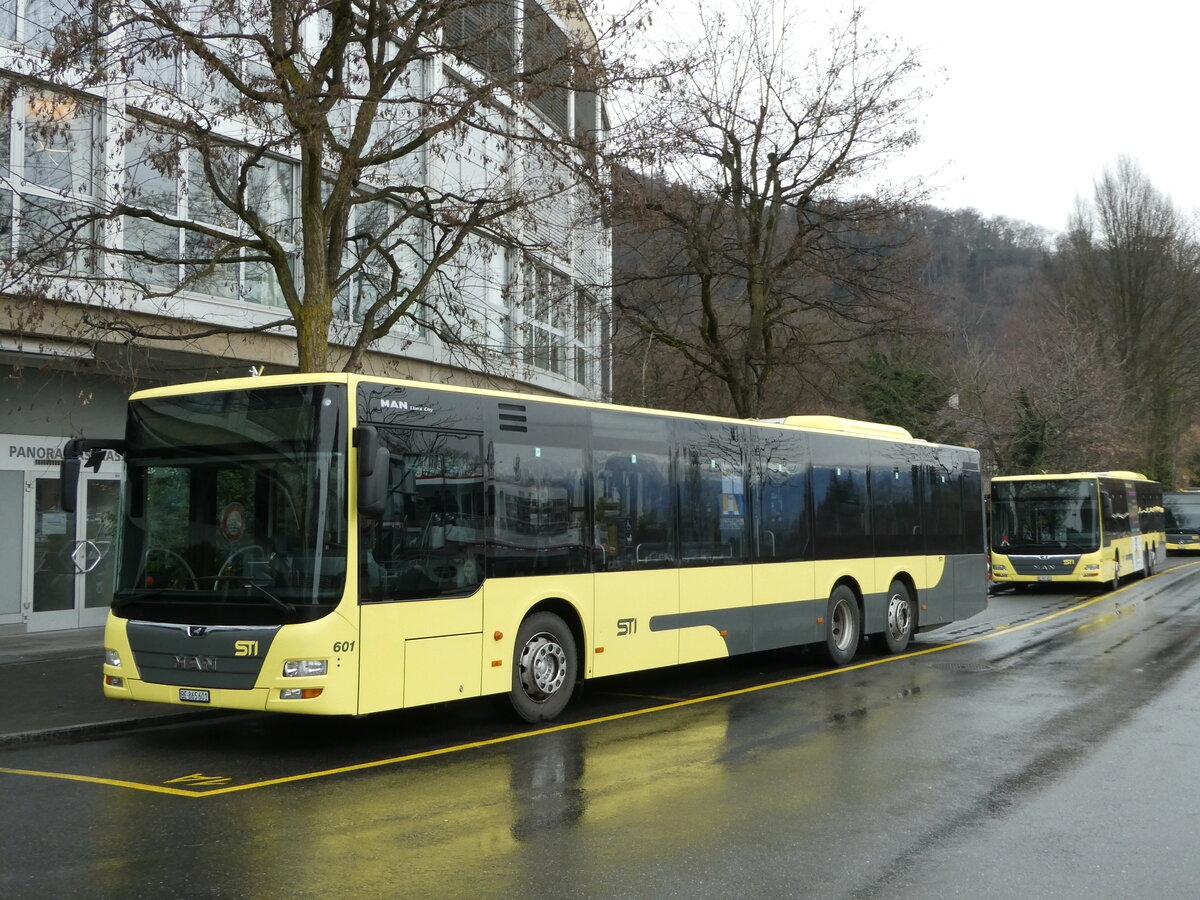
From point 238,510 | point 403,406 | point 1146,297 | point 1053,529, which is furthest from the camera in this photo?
point 1146,297

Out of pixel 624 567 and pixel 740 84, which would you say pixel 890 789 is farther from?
pixel 740 84

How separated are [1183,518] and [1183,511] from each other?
349mm

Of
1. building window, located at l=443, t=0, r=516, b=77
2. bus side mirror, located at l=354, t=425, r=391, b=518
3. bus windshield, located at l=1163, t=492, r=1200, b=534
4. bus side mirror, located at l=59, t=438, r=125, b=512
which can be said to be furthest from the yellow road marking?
bus windshield, located at l=1163, t=492, r=1200, b=534

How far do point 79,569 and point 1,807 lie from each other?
463 inches

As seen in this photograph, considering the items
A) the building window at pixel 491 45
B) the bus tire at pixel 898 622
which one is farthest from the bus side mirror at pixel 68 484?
the bus tire at pixel 898 622

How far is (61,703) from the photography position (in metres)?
11.1

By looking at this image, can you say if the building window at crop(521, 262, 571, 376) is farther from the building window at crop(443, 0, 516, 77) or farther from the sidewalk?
the sidewalk

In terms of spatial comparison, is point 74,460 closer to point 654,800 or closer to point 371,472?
point 371,472

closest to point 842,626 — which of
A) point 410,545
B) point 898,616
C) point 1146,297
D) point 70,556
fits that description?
point 898,616

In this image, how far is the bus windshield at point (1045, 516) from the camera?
27.5 meters

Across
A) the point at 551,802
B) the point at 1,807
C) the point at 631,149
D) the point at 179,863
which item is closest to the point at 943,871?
the point at 551,802

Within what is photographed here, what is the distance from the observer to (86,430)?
60.4 feet

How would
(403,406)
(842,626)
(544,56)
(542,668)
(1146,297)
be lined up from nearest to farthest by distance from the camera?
(403,406), (542,668), (544,56), (842,626), (1146,297)

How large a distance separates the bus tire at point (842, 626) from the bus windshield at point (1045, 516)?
46.7ft
